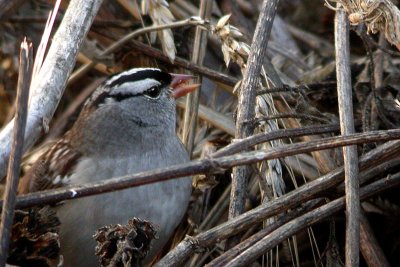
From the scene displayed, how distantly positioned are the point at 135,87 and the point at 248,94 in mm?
634

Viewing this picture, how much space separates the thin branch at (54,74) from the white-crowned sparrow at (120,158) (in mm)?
430

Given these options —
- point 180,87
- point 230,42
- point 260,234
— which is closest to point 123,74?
point 180,87

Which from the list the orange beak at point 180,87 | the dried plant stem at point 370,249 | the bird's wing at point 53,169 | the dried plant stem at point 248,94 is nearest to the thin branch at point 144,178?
the dried plant stem at point 248,94

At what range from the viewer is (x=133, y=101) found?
3.48 meters

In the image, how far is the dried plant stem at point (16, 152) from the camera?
2176 mm

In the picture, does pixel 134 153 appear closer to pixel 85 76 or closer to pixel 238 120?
pixel 238 120

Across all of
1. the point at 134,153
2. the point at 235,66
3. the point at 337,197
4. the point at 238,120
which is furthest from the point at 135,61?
the point at 337,197

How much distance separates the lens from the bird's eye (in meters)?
3.48

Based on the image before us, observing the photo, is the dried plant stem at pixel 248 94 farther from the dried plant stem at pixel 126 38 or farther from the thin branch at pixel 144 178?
the thin branch at pixel 144 178

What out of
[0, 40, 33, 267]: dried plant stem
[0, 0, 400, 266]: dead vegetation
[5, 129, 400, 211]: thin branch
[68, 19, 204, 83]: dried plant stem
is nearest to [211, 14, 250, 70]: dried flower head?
[0, 0, 400, 266]: dead vegetation

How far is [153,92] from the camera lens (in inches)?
137

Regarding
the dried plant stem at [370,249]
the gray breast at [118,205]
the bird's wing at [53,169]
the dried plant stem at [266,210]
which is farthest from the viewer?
the bird's wing at [53,169]

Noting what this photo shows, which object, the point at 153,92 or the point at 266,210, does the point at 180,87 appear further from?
the point at 266,210

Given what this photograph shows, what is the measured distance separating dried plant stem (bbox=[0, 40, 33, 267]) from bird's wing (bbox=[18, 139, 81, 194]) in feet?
3.49
